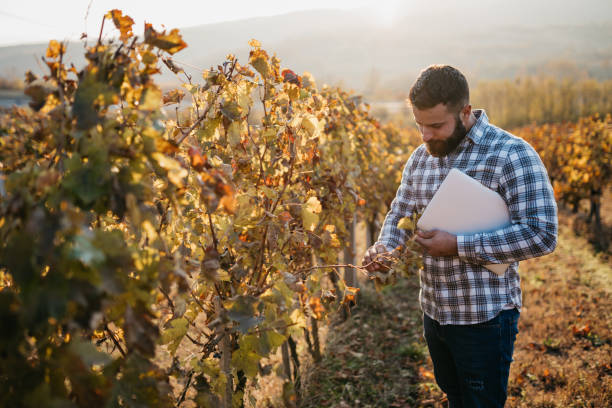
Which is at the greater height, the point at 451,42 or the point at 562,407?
the point at 451,42

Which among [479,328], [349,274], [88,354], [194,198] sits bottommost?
[349,274]

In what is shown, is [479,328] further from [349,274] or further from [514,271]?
[349,274]

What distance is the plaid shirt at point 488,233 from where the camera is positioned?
152cm

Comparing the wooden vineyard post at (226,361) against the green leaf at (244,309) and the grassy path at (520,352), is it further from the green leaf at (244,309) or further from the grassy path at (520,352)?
the grassy path at (520,352)

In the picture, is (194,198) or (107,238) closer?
(107,238)

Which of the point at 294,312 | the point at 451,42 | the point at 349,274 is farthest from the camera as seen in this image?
the point at 451,42

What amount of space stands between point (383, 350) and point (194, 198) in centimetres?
286

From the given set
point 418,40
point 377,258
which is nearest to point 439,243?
point 377,258

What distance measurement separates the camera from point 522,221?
1.54m

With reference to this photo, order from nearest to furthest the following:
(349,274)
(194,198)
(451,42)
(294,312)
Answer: (294,312) → (194,198) → (349,274) → (451,42)

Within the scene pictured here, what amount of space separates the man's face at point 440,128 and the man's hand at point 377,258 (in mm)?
519

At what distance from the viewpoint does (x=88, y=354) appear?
77cm

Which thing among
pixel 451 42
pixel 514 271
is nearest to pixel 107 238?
pixel 514 271

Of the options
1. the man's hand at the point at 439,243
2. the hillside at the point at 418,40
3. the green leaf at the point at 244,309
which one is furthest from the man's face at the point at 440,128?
the hillside at the point at 418,40
